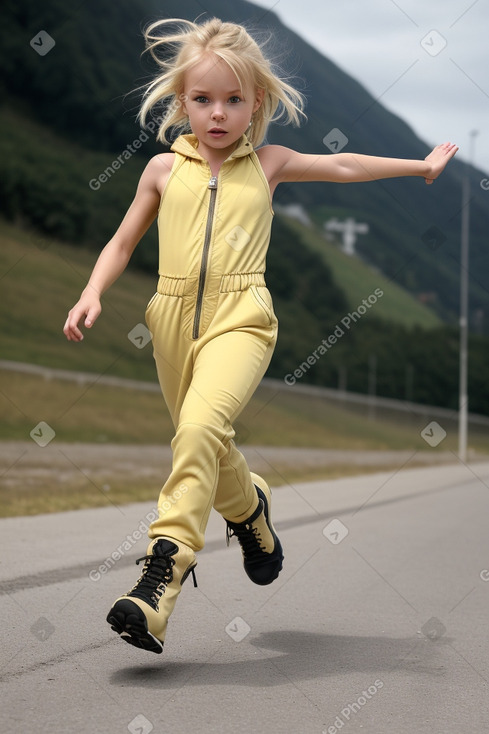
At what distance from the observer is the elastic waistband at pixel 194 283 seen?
4.34 m

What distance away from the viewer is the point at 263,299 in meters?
4.41

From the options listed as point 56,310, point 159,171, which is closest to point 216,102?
point 159,171

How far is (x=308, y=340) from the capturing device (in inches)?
2798

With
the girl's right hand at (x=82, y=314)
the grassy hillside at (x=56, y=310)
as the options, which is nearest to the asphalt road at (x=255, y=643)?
the girl's right hand at (x=82, y=314)

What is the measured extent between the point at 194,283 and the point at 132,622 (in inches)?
50.8

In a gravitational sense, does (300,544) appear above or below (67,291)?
above

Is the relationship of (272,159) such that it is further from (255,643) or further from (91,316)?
(255,643)

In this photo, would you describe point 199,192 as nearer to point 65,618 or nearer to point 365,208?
point 65,618

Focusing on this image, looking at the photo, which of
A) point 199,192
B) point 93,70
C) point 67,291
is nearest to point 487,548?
point 199,192

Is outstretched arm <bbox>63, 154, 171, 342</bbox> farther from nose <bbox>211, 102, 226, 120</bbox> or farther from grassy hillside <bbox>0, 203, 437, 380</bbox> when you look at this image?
grassy hillside <bbox>0, 203, 437, 380</bbox>

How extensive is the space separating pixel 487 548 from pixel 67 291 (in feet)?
163

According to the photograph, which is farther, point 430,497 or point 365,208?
point 365,208

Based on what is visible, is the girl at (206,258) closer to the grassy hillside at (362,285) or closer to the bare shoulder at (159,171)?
the bare shoulder at (159,171)

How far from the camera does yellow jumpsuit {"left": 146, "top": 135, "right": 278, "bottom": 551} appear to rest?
4.22m
